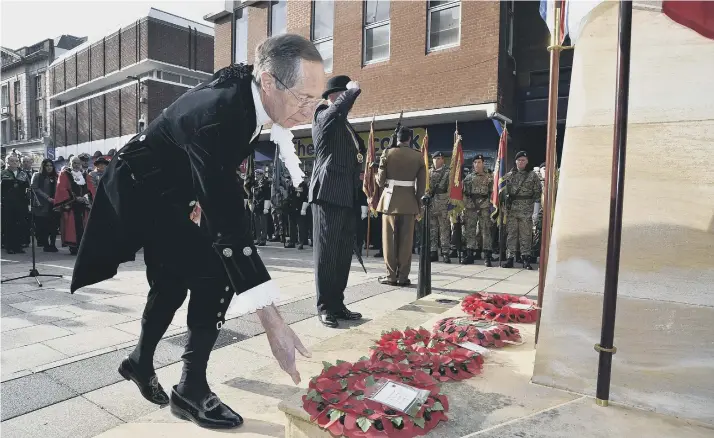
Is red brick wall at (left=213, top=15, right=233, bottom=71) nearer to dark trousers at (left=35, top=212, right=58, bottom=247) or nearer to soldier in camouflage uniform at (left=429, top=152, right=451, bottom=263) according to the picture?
dark trousers at (left=35, top=212, right=58, bottom=247)

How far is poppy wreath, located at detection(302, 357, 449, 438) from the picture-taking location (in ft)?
5.51

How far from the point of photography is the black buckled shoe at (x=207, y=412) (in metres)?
1.98

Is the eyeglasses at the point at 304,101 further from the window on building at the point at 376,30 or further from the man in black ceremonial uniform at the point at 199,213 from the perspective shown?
the window on building at the point at 376,30

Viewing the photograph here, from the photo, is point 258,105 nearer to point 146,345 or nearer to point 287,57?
point 287,57

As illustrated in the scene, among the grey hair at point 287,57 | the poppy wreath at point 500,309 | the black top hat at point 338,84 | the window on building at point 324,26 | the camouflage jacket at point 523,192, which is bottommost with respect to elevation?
the poppy wreath at point 500,309

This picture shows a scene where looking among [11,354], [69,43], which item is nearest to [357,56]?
[11,354]

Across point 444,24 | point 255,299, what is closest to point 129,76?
point 444,24

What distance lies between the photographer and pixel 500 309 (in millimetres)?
3445

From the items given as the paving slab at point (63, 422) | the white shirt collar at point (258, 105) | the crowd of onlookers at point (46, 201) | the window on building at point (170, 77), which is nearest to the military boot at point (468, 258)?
the paving slab at point (63, 422)

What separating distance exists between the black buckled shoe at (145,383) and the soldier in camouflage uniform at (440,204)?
23.7ft

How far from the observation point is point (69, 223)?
976cm

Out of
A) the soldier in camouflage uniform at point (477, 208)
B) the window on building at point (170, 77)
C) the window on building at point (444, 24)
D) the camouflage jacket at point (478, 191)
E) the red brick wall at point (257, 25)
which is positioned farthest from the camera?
the window on building at point (170, 77)

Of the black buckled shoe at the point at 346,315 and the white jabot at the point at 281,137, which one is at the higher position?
the white jabot at the point at 281,137

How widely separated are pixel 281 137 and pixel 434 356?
4.41ft
